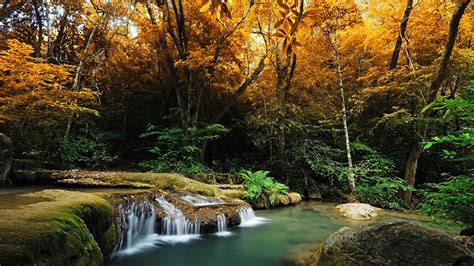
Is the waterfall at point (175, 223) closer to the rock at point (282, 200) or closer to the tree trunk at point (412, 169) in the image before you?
the rock at point (282, 200)

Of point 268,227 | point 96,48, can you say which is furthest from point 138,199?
point 96,48

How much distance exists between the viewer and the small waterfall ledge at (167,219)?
17.4 feet

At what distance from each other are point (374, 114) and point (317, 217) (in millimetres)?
7350

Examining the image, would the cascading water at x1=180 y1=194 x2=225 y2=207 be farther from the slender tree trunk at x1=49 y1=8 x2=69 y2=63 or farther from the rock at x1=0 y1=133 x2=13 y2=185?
the slender tree trunk at x1=49 y1=8 x2=69 y2=63

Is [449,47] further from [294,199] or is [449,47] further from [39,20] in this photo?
[39,20]

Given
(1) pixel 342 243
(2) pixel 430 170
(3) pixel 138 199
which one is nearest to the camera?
(1) pixel 342 243

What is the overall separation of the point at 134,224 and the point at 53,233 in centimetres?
293

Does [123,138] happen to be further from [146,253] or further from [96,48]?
[146,253]

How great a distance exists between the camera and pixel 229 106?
A: 12852mm

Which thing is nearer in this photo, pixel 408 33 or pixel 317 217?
pixel 317 217

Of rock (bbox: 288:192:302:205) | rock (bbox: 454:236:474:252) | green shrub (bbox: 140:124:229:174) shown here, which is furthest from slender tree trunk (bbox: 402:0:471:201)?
green shrub (bbox: 140:124:229:174)

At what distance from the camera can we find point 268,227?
7.30m

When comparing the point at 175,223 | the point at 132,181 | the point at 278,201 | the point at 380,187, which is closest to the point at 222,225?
the point at 175,223

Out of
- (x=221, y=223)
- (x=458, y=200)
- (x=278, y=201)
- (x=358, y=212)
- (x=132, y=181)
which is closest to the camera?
(x=458, y=200)
